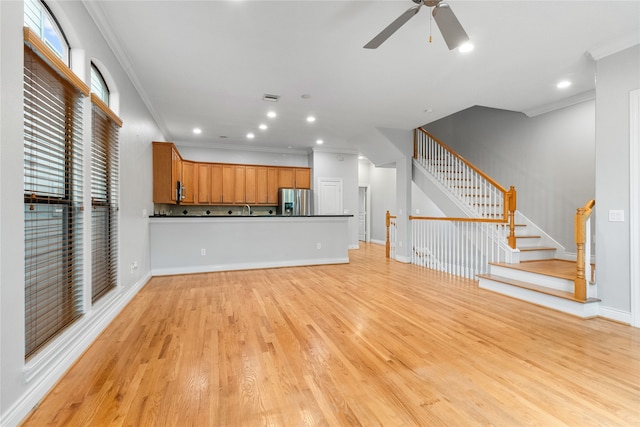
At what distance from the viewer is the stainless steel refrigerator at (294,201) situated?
25.9 ft

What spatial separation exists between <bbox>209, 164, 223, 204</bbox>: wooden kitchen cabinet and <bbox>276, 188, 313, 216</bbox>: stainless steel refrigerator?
1566 millimetres

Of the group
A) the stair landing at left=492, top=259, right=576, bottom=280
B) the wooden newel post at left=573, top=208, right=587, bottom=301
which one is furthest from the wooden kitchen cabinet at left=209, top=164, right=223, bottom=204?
the wooden newel post at left=573, top=208, right=587, bottom=301

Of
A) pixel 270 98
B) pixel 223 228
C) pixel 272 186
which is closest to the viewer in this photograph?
pixel 270 98

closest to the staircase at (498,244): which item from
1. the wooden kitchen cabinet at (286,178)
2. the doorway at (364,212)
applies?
the wooden kitchen cabinet at (286,178)

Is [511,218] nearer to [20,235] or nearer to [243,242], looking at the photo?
[243,242]

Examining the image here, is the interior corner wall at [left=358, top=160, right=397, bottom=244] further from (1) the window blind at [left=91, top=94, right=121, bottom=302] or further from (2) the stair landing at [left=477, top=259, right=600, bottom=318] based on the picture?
(1) the window blind at [left=91, top=94, right=121, bottom=302]

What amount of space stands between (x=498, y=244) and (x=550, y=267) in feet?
2.27

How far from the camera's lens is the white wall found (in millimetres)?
1436

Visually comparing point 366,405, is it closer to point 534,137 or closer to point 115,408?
point 115,408

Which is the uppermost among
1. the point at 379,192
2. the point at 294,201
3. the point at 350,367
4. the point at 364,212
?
the point at 379,192

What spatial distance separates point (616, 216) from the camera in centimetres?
302

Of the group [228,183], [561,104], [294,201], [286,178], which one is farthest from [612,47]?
[228,183]

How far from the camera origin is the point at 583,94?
445 cm

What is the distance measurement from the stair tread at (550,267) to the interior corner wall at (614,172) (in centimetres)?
43
